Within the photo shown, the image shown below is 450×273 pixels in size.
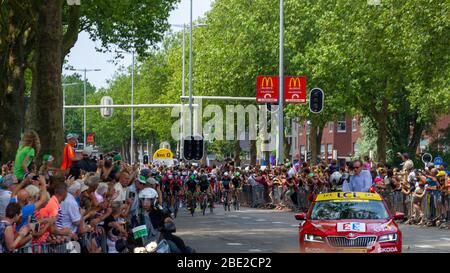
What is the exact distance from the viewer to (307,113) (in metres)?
67.5

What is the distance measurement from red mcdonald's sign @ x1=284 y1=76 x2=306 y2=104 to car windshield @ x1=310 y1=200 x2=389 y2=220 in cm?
3269

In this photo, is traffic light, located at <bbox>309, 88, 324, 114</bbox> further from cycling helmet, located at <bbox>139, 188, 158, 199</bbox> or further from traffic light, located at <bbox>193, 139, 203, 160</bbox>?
cycling helmet, located at <bbox>139, 188, 158, 199</bbox>

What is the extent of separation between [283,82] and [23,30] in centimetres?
1527

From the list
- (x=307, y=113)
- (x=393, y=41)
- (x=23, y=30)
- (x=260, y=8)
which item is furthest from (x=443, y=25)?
(x=260, y=8)

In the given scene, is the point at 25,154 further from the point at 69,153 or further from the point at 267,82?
the point at 267,82

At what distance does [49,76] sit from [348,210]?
33.8ft

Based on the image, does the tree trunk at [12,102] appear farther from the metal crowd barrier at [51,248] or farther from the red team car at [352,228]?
the metal crowd barrier at [51,248]

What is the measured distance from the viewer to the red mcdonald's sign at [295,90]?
2126 inches

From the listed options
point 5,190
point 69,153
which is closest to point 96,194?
point 5,190

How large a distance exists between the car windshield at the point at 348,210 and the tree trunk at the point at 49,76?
9.33m

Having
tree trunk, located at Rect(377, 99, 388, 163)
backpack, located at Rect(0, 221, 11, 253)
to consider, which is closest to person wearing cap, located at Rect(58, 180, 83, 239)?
backpack, located at Rect(0, 221, 11, 253)

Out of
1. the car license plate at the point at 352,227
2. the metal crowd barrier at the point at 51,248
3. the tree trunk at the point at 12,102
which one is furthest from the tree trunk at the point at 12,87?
the metal crowd barrier at the point at 51,248

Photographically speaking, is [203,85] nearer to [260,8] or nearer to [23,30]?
[260,8]

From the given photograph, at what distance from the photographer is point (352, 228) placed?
19922mm
